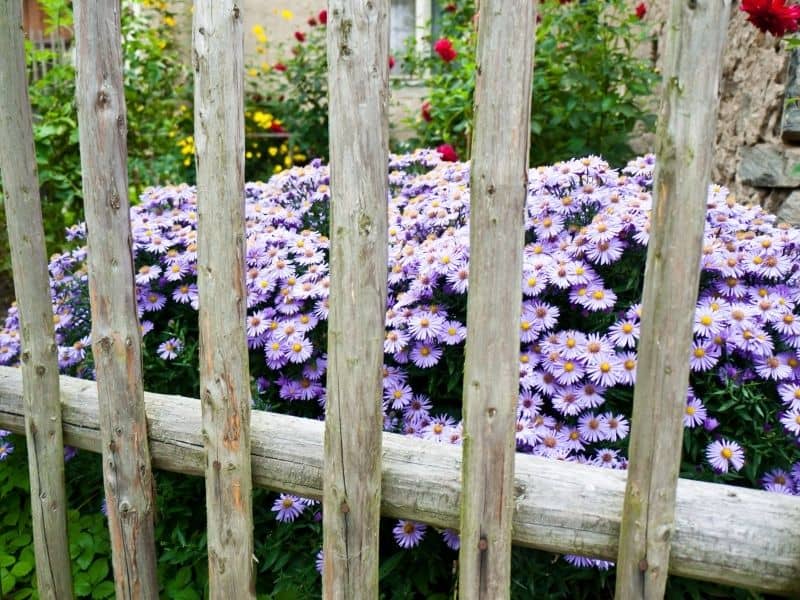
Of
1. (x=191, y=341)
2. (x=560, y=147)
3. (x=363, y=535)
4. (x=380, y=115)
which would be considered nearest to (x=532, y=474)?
(x=363, y=535)

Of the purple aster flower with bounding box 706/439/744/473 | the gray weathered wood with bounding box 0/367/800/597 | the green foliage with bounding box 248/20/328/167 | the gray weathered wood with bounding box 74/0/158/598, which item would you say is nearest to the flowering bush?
the purple aster flower with bounding box 706/439/744/473

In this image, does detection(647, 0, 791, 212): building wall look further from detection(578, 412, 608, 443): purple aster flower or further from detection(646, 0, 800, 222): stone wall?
detection(578, 412, 608, 443): purple aster flower

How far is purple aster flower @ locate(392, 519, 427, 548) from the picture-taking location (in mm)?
1627

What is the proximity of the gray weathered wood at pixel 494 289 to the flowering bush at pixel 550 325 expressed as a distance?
0.23 metres

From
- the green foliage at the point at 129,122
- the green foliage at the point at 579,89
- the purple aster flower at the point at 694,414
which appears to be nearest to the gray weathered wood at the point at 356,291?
the purple aster flower at the point at 694,414

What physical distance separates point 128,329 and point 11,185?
44 cm

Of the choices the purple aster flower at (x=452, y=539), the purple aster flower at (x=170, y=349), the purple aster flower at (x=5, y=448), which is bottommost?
the purple aster flower at (x=5, y=448)

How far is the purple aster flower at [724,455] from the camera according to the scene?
1.58 m

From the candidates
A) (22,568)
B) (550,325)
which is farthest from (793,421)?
(22,568)

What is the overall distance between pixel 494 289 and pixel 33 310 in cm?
113

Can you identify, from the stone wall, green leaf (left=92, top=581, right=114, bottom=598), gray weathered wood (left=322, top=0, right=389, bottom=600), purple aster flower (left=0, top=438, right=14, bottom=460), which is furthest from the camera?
the stone wall

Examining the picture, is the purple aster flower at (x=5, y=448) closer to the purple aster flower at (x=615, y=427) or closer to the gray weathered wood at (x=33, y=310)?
the gray weathered wood at (x=33, y=310)

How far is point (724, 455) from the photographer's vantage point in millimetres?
1596

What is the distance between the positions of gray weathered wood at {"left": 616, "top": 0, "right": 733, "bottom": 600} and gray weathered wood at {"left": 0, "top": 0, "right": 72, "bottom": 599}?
4.33ft
